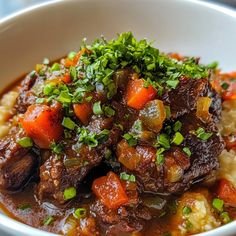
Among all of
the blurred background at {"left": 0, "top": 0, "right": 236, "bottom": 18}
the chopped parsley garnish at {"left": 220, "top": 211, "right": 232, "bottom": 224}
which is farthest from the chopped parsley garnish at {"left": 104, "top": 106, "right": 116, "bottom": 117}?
the blurred background at {"left": 0, "top": 0, "right": 236, "bottom": 18}

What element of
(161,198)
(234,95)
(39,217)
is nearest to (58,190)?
(39,217)

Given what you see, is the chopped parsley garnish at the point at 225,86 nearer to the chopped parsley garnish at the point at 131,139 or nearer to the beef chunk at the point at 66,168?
the chopped parsley garnish at the point at 131,139

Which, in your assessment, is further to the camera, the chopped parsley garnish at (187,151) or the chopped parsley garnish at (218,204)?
the chopped parsley garnish at (218,204)

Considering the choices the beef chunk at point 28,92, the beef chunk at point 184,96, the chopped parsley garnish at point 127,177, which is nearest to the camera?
the chopped parsley garnish at point 127,177

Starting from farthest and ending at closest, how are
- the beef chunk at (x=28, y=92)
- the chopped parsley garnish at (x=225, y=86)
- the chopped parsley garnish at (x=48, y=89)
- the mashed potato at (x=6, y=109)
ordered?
the chopped parsley garnish at (x=225, y=86) → the mashed potato at (x=6, y=109) → the beef chunk at (x=28, y=92) → the chopped parsley garnish at (x=48, y=89)

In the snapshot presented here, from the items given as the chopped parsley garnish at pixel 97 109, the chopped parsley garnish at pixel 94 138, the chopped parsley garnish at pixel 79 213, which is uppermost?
the chopped parsley garnish at pixel 97 109

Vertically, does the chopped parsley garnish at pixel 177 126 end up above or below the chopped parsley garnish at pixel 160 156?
above

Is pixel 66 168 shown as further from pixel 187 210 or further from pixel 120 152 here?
pixel 187 210

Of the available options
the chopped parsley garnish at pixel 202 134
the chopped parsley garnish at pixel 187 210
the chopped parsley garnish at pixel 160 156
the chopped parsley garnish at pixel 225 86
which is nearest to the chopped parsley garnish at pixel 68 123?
the chopped parsley garnish at pixel 160 156

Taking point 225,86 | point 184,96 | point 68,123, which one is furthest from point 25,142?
point 225,86
